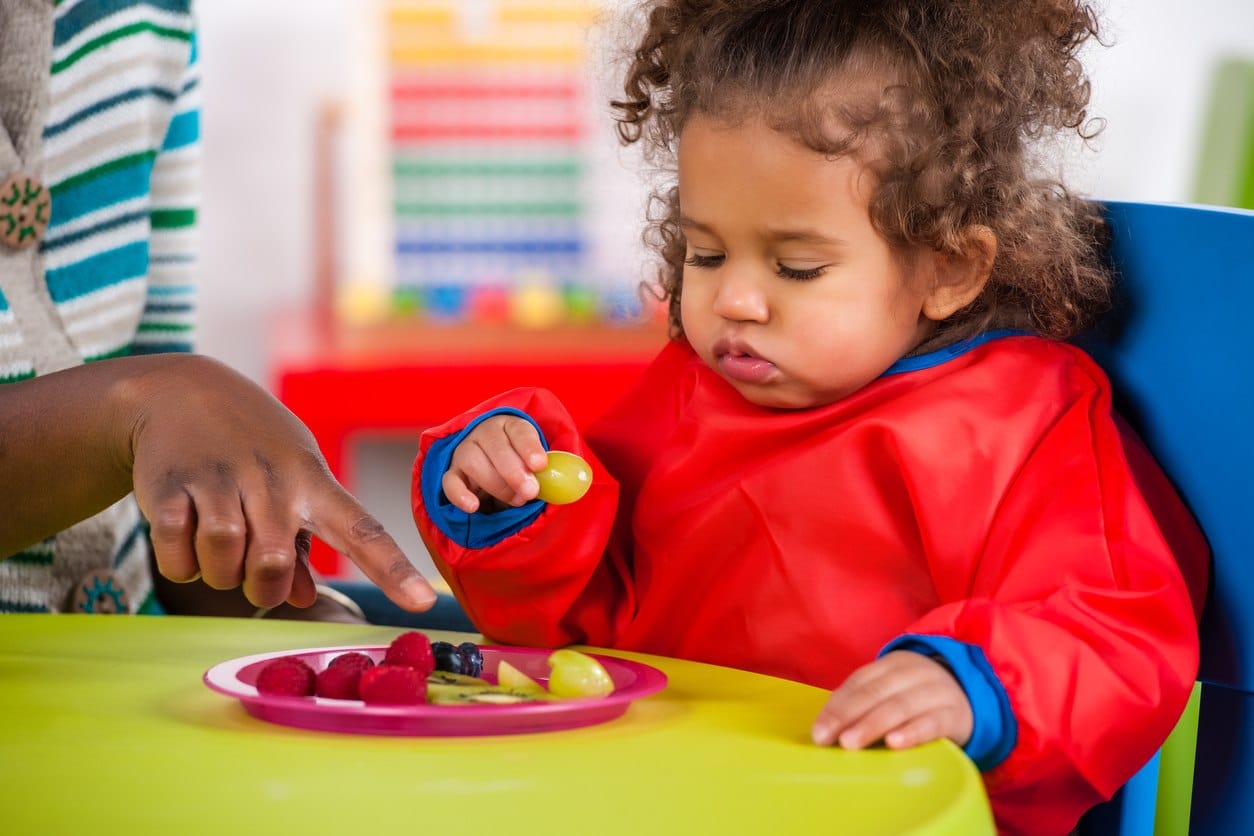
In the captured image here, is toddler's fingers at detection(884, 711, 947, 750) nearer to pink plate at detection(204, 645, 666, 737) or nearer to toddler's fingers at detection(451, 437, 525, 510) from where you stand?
pink plate at detection(204, 645, 666, 737)

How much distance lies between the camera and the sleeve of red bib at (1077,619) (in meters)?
0.76

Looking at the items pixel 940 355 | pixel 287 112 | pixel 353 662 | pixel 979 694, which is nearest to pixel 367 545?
pixel 353 662

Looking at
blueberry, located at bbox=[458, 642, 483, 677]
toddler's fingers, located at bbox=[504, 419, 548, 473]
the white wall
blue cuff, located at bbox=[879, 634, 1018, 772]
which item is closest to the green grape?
toddler's fingers, located at bbox=[504, 419, 548, 473]

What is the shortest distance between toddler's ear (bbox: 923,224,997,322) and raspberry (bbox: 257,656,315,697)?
504 millimetres

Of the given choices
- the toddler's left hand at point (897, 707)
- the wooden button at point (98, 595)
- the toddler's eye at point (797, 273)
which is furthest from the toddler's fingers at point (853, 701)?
the wooden button at point (98, 595)

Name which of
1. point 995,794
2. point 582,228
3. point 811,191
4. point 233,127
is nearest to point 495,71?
point 582,228

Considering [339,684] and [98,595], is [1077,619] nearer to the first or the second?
[339,684]

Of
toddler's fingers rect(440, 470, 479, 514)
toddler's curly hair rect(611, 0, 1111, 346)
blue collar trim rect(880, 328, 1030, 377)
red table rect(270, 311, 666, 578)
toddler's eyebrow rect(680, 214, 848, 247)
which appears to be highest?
toddler's curly hair rect(611, 0, 1111, 346)

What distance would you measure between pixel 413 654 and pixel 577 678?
0.09 m

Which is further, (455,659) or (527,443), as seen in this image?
(527,443)

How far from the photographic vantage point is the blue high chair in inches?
34.5

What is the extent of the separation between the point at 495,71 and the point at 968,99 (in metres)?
2.41

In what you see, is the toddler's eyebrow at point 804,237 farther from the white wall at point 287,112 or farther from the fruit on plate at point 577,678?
the white wall at point 287,112

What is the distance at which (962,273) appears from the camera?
103cm
